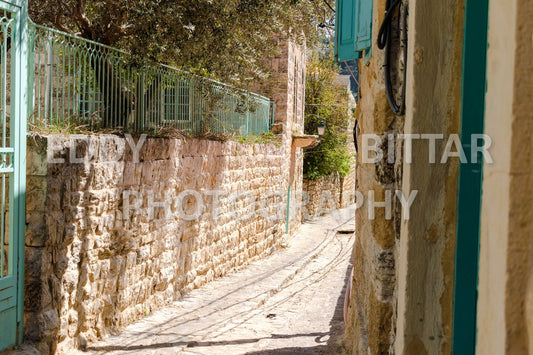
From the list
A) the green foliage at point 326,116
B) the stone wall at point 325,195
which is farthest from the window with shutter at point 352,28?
the green foliage at point 326,116

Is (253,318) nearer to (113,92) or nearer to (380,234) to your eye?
(113,92)

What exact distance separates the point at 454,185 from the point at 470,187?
0.21 ft

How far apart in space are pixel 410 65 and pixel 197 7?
185 inches

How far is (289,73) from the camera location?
15.3 meters

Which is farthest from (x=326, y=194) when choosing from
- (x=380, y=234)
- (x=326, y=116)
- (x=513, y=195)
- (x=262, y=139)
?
(x=513, y=195)

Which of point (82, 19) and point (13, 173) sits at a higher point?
point (82, 19)

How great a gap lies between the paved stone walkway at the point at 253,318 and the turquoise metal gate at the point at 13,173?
117 centimetres

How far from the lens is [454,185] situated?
239cm

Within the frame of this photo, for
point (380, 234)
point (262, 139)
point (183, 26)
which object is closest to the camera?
point (380, 234)

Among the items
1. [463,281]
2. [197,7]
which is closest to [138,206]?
[197,7]

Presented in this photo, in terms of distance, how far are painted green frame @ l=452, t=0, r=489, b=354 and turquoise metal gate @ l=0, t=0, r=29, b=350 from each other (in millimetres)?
3516

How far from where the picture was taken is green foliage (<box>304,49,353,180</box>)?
22547 mm

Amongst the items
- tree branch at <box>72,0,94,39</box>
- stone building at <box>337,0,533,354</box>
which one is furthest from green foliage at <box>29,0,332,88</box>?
stone building at <box>337,0,533,354</box>

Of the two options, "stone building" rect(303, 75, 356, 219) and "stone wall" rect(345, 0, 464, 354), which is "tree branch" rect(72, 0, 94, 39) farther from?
"stone building" rect(303, 75, 356, 219)
